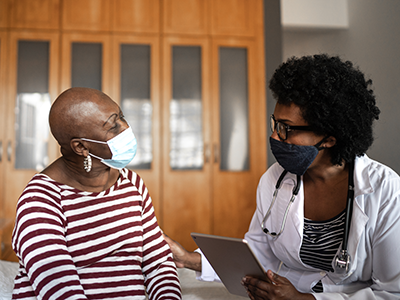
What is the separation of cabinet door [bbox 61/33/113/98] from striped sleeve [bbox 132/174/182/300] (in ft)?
7.19

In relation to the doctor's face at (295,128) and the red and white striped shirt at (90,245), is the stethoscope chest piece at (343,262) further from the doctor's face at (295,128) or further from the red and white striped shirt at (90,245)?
the red and white striped shirt at (90,245)

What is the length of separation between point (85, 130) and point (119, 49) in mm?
2359

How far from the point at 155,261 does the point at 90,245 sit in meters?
0.23

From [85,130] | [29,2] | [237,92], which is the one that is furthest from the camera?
[237,92]

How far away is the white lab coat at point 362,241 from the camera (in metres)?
1.08

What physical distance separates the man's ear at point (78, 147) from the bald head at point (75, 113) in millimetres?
15

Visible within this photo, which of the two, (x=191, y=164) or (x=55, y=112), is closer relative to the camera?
(x=55, y=112)

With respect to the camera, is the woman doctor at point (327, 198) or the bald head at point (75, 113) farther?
the woman doctor at point (327, 198)

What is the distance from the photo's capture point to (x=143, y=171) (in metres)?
3.15

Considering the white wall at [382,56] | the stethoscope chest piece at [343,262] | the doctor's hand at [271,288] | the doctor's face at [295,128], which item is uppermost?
the white wall at [382,56]

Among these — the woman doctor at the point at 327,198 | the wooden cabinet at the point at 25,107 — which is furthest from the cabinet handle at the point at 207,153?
the woman doctor at the point at 327,198

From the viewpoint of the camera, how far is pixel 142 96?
3.18 meters

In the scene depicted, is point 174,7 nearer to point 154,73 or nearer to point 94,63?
point 154,73

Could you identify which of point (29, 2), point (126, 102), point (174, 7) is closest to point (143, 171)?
point (126, 102)
